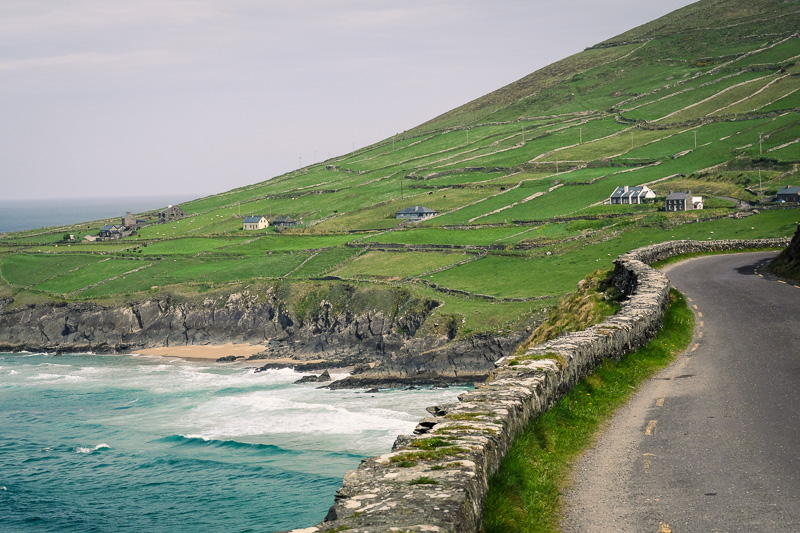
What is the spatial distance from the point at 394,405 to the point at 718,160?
11922cm

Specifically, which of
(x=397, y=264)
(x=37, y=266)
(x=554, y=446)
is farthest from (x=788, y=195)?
(x=37, y=266)

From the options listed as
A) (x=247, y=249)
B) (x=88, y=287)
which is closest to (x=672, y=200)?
(x=247, y=249)

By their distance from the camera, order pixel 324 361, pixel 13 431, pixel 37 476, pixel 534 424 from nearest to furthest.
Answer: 1. pixel 534 424
2. pixel 37 476
3. pixel 13 431
4. pixel 324 361

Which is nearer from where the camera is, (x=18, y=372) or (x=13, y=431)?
(x=13, y=431)

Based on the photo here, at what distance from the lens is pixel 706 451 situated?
Result: 1574 centimetres

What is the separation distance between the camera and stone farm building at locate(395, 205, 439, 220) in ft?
544

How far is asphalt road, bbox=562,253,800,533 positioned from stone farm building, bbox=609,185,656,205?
122472 millimetres

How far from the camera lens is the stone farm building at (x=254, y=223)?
184625 mm

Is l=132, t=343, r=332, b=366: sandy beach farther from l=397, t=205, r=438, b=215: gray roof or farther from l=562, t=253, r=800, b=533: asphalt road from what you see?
l=562, t=253, r=800, b=533: asphalt road

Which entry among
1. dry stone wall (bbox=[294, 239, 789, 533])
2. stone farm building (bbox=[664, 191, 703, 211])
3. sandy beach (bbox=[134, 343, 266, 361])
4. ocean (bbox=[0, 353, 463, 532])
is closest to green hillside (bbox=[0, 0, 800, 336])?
stone farm building (bbox=[664, 191, 703, 211])

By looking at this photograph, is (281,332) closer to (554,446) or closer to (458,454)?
(554,446)

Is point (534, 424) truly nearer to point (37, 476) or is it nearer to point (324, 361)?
point (37, 476)

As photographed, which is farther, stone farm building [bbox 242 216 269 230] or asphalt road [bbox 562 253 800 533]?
stone farm building [bbox 242 216 269 230]

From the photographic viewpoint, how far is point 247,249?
154 meters
